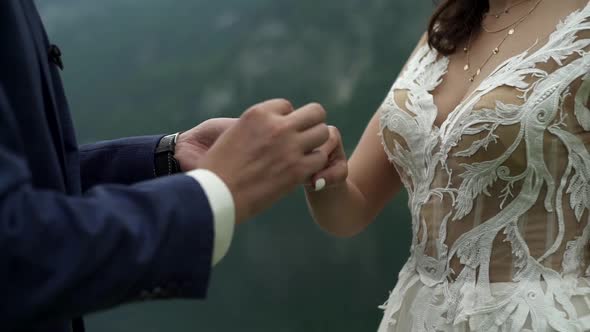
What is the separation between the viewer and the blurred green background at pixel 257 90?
2053 mm

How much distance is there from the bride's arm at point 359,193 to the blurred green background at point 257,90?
2.62 ft

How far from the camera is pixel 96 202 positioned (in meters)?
0.60

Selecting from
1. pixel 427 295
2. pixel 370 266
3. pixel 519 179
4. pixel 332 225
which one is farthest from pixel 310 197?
pixel 370 266

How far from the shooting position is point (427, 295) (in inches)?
44.2

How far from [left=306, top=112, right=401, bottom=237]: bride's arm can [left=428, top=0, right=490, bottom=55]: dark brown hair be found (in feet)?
0.56

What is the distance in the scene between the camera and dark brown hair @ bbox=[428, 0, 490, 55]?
1.23 m

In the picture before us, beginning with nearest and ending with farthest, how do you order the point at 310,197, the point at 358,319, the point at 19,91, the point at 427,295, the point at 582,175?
1. the point at 19,91
2. the point at 582,175
3. the point at 427,295
4. the point at 310,197
5. the point at 358,319

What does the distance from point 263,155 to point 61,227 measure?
21 cm

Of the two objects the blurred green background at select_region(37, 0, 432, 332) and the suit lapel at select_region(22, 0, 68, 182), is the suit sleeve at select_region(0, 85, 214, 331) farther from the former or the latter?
the blurred green background at select_region(37, 0, 432, 332)

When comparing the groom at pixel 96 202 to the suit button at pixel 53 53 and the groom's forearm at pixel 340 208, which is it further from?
the groom's forearm at pixel 340 208

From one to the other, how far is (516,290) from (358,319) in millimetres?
1069

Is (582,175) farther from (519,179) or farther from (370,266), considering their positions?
(370,266)

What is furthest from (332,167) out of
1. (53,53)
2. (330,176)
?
(53,53)

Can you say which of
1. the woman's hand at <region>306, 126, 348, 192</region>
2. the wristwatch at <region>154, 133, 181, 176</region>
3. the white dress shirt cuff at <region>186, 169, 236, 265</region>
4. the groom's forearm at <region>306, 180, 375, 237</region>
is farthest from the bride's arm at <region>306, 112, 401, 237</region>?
the white dress shirt cuff at <region>186, 169, 236, 265</region>
